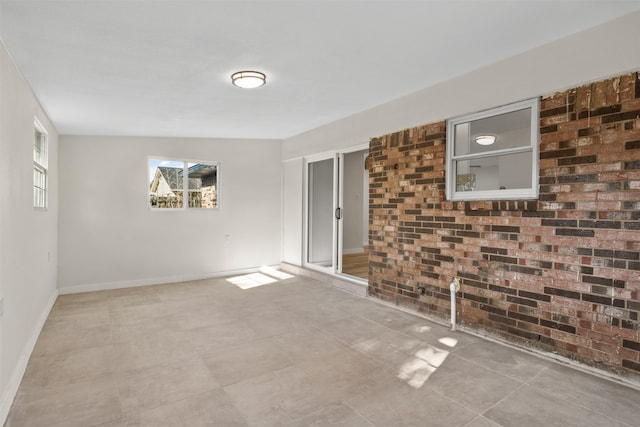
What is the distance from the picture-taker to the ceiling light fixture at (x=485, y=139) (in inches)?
133

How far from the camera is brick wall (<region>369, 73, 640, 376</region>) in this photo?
2449 mm

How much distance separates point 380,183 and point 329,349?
224 cm

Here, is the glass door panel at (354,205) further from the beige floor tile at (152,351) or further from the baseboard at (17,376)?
the baseboard at (17,376)

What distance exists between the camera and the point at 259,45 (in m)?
2.69

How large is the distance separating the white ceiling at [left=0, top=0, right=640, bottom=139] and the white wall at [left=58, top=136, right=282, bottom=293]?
129cm

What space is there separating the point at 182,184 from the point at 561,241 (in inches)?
212

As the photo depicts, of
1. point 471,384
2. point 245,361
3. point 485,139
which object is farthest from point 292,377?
point 485,139

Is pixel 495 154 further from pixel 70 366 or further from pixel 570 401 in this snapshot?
pixel 70 366

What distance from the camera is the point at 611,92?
2.51 metres

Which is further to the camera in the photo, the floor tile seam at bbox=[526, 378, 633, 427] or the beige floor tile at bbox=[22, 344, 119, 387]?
the beige floor tile at bbox=[22, 344, 119, 387]

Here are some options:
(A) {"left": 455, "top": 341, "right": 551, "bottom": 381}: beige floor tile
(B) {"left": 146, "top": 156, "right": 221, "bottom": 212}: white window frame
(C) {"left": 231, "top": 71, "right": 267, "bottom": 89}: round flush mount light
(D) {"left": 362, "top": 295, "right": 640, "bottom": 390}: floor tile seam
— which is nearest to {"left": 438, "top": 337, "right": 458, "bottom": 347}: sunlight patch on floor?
(A) {"left": 455, "top": 341, "right": 551, "bottom": 381}: beige floor tile

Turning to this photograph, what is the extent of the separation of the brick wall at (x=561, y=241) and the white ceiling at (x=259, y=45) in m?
0.68

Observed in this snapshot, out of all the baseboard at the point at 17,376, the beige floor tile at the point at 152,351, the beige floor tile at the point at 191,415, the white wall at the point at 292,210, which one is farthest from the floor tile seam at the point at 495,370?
the white wall at the point at 292,210

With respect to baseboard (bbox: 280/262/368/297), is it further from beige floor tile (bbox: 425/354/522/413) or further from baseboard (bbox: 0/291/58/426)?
baseboard (bbox: 0/291/58/426)
